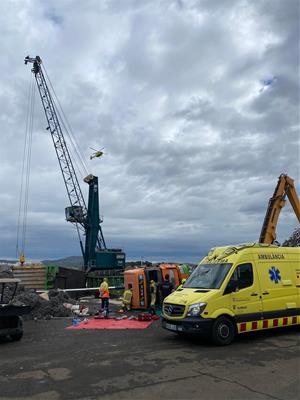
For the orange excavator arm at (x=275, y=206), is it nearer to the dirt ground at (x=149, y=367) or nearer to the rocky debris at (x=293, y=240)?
the rocky debris at (x=293, y=240)

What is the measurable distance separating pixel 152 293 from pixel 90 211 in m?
32.5

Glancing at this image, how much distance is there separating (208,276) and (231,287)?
0.92 m

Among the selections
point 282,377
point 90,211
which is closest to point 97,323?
point 282,377

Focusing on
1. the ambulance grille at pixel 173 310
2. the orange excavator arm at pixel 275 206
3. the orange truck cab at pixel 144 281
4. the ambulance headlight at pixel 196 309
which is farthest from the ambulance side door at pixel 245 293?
the orange excavator arm at pixel 275 206

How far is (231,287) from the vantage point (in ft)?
36.4

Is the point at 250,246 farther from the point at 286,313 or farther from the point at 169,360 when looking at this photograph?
the point at 169,360

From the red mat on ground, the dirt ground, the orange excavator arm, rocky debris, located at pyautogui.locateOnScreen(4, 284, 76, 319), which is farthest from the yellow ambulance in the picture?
the orange excavator arm

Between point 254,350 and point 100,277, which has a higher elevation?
point 100,277

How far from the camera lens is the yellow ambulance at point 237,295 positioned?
10.6 m

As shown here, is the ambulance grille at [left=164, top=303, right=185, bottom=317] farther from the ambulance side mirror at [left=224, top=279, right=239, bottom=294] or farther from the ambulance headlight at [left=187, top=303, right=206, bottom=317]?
the ambulance side mirror at [left=224, top=279, right=239, bottom=294]

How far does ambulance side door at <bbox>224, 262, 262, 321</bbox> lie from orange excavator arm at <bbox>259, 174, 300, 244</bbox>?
10920mm

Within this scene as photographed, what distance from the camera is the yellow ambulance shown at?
10.6 meters

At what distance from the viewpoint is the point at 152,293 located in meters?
18.3

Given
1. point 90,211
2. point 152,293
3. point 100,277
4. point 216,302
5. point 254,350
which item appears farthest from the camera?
point 90,211
